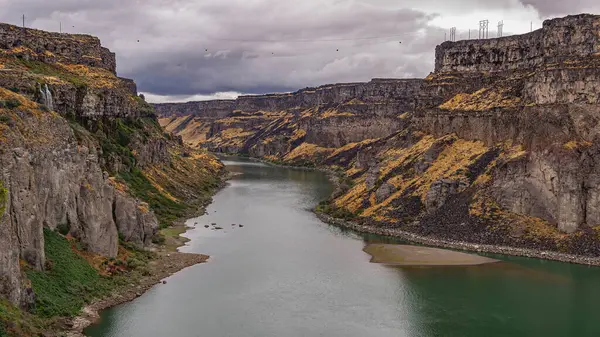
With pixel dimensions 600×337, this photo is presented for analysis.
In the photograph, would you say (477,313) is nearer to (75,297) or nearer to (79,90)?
(75,297)

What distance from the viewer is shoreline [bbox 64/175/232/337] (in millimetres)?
52500

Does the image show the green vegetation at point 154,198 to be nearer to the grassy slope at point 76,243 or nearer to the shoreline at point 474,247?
the grassy slope at point 76,243

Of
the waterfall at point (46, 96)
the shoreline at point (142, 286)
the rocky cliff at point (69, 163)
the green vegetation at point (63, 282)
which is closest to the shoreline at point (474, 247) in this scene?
the shoreline at point (142, 286)

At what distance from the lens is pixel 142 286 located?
213 ft

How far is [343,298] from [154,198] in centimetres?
6077

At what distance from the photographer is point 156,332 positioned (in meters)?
53.2

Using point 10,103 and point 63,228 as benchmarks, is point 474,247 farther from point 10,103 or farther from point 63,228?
point 10,103

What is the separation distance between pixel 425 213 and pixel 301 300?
4245 cm

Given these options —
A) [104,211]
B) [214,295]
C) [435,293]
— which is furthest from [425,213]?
[104,211]

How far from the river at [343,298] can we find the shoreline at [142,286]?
1001mm

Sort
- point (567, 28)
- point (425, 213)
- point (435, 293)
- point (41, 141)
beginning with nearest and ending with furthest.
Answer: point (41, 141), point (435, 293), point (425, 213), point (567, 28)

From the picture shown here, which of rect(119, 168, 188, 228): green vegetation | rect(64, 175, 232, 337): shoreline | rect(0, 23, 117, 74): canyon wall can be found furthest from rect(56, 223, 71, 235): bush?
rect(0, 23, 117, 74): canyon wall

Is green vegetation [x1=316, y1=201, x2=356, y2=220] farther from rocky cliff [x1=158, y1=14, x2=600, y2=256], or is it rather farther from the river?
the river

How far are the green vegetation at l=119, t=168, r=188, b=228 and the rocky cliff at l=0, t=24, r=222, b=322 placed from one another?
0.93 ft
